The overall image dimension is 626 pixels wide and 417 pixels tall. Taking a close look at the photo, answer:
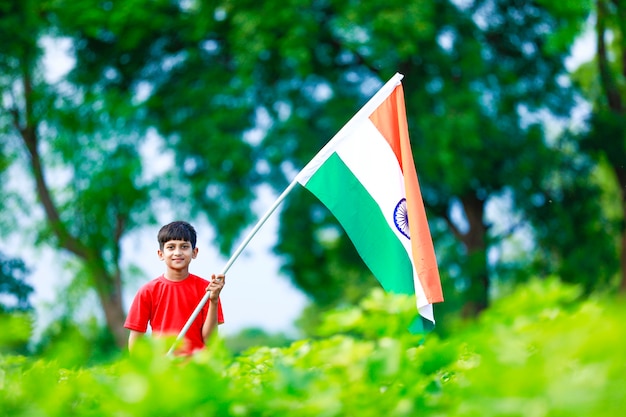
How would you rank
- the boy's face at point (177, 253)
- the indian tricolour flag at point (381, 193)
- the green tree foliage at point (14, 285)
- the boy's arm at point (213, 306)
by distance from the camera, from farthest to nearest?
the green tree foliage at point (14, 285)
the boy's face at point (177, 253)
the indian tricolour flag at point (381, 193)
the boy's arm at point (213, 306)

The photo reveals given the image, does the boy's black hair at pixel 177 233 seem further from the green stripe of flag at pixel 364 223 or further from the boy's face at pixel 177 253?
the green stripe of flag at pixel 364 223

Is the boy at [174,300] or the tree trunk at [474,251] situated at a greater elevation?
the tree trunk at [474,251]

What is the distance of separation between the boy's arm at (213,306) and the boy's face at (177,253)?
11.3 inches

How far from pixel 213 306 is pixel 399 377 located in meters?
1.84

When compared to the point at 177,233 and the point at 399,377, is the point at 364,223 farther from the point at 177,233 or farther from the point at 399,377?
the point at 399,377

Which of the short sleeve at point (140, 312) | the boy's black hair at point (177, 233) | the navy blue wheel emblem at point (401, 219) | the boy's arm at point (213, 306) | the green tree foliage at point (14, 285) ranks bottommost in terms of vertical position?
the boy's arm at point (213, 306)

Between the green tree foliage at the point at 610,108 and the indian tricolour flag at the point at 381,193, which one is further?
the green tree foliage at the point at 610,108

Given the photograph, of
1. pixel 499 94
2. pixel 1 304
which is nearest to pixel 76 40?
pixel 1 304

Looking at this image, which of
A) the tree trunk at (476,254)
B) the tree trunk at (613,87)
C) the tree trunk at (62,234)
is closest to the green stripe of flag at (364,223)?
the tree trunk at (476,254)

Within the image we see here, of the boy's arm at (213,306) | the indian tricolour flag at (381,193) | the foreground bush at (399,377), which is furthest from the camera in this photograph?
the indian tricolour flag at (381,193)

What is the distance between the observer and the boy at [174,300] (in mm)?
3775

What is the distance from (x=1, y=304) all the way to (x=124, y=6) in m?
5.17

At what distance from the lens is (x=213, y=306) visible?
3.63m

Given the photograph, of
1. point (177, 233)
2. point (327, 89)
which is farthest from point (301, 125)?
point (177, 233)
